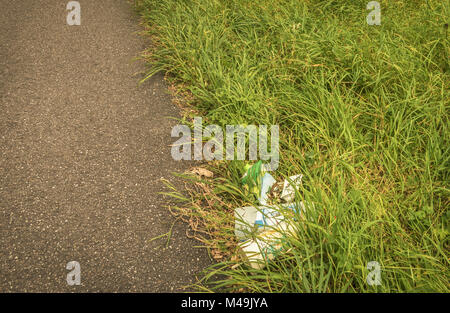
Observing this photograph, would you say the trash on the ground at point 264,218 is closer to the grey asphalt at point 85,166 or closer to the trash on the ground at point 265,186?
the trash on the ground at point 265,186

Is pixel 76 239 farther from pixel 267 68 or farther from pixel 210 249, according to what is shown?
pixel 267 68

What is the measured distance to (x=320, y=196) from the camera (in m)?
1.74

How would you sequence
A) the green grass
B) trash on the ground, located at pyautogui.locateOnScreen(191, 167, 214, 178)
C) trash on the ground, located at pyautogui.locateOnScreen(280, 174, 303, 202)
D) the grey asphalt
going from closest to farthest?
the green grass, the grey asphalt, trash on the ground, located at pyautogui.locateOnScreen(280, 174, 303, 202), trash on the ground, located at pyautogui.locateOnScreen(191, 167, 214, 178)

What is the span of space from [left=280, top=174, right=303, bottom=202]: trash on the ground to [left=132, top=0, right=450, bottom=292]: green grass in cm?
8

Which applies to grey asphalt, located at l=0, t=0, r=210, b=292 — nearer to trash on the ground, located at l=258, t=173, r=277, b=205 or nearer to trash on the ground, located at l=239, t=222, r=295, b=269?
trash on the ground, located at l=239, t=222, r=295, b=269

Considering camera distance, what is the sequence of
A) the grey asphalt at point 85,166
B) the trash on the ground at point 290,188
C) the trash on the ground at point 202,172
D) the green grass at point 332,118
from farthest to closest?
the trash on the ground at point 202,172 < the trash on the ground at point 290,188 < the grey asphalt at point 85,166 < the green grass at point 332,118

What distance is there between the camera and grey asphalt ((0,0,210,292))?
1.73 meters

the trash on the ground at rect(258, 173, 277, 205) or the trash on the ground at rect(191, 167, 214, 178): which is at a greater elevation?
the trash on the ground at rect(191, 167, 214, 178)

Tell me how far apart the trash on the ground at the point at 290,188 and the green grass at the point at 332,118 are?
0.08 m

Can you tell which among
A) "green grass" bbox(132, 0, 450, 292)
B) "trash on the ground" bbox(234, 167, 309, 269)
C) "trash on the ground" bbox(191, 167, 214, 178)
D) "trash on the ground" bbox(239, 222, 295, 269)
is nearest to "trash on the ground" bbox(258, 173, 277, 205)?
"trash on the ground" bbox(234, 167, 309, 269)

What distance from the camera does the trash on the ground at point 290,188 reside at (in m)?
1.86

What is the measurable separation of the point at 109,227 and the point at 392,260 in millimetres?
1578

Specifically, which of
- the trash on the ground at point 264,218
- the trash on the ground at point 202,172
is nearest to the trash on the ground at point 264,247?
the trash on the ground at point 264,218

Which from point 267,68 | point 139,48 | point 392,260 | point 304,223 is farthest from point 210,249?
point 139,48
